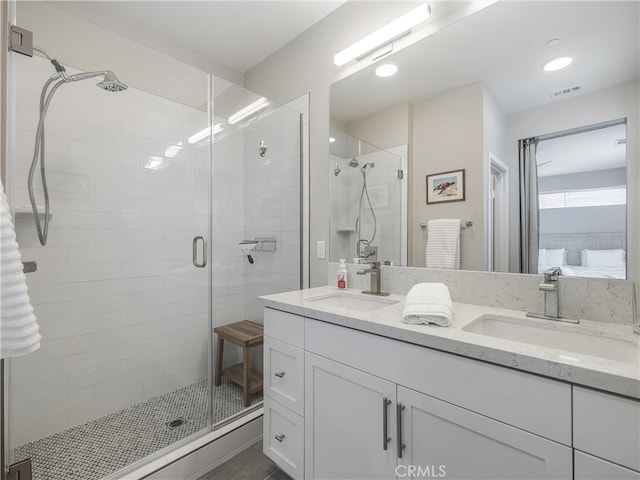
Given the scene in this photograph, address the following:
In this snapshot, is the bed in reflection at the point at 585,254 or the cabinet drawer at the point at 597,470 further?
the bed in reflection at the point at 585,254

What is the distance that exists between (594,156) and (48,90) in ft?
8.24

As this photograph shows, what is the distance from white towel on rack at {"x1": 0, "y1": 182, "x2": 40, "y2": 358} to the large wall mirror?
1383 mm

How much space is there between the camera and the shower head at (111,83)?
1.66 metres

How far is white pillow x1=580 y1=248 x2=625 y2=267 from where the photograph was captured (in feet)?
3.20

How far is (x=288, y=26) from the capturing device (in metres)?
1.96

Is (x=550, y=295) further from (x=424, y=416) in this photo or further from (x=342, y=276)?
(x=342, y=276)

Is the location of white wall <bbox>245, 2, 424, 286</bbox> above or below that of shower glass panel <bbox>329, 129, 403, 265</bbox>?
above

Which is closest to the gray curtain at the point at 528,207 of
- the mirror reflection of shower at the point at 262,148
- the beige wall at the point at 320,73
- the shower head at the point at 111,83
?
the beige wall at the point at 320,73

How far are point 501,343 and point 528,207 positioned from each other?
635 millimetres

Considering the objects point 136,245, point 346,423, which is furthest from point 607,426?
point 136,245

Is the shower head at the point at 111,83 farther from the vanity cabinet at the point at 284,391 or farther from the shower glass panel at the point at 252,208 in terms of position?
the vanity cabinet at the point at 284,391

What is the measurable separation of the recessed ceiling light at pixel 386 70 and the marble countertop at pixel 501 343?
1.18 m

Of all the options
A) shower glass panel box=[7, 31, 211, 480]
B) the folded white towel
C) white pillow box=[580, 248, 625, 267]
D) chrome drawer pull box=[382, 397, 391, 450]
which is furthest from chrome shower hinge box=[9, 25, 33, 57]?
white pillow box=[580, 248, 625, 267]

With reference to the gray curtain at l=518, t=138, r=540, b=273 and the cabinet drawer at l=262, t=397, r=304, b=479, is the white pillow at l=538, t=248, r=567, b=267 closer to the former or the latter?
the gray curtain at l=518, t=138, r=540, b=273
